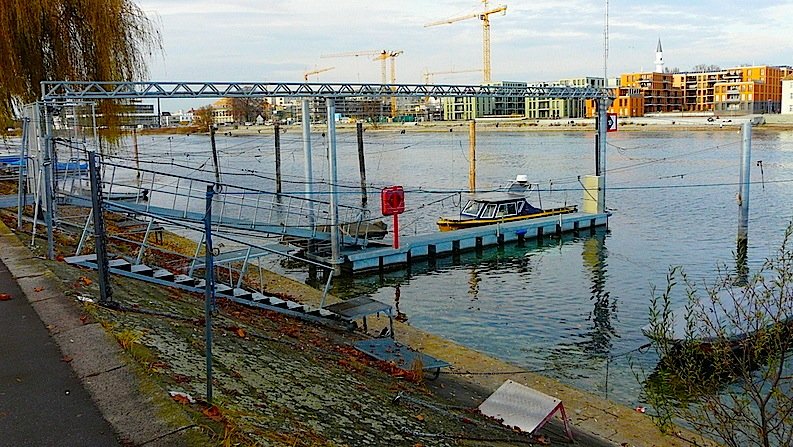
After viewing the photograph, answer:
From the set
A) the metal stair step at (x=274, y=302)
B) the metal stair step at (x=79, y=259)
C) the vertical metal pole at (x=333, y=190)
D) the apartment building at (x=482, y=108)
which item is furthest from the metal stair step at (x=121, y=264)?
the apartment building at (x=482, y=108)

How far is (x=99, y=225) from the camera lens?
8852 mm

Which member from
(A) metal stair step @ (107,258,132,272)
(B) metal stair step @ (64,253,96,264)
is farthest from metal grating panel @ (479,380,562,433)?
(B) metal stair step @ (64,253,96,264)

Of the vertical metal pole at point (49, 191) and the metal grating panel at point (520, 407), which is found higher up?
the vertical metal pole at point (49, 191)

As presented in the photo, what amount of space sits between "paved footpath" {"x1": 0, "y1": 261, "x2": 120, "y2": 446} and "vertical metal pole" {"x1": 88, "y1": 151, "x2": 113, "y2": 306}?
95cm

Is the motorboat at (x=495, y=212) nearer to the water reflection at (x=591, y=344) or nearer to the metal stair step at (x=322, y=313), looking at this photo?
the water reflection at (x=591, y=344)

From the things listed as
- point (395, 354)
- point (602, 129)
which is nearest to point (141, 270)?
point (395, 354)

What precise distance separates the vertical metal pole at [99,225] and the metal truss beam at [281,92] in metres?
8.25

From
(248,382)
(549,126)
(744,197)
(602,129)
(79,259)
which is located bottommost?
(744,197)

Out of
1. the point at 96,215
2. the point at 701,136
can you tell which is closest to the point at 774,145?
the point at 701,136

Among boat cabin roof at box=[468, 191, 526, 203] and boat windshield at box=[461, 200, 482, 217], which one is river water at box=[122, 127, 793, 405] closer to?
boat windshield at box=[461, 200, 482, 217]

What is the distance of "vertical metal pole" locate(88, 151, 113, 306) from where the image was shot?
8.57 m

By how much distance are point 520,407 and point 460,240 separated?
19.2 m

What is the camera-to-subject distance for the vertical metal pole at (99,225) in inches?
337

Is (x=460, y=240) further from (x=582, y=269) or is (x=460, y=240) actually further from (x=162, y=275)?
(x=162, y=275)
